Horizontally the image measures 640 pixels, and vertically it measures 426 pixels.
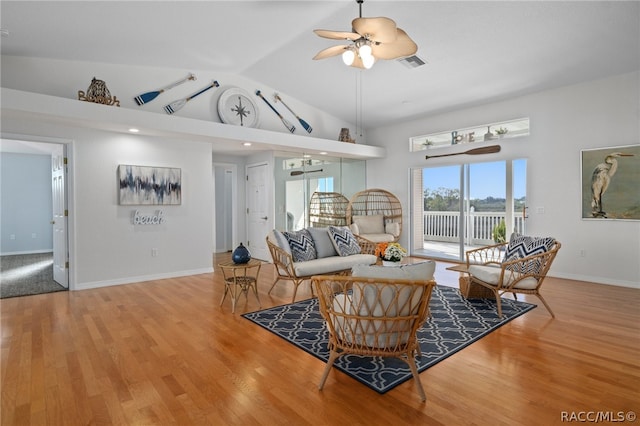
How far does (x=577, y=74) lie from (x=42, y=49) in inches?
279

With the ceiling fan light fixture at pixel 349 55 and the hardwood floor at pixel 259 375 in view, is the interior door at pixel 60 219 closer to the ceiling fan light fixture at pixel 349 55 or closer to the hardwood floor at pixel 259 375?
the hardwood floor at pixel 259 375

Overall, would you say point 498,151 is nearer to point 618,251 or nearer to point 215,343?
point 618,251

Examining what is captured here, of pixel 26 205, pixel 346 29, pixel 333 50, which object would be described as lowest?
pixel 26 205

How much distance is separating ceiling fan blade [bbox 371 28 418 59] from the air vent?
1.69 meters

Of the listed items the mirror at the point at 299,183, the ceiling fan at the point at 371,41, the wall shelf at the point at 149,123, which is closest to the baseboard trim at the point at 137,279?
the mirror at the point at 299,183

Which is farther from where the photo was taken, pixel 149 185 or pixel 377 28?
pixel 149 185

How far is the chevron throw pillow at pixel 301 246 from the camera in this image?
4.52 m

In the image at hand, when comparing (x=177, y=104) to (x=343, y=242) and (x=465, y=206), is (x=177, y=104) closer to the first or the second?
(x=343, y=242)

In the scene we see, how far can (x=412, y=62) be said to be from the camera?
507cm

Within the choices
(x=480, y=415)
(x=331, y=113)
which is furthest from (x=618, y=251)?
(x=331, y=113)

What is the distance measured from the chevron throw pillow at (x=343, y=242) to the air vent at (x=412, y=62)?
2625mm

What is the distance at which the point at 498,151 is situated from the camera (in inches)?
246

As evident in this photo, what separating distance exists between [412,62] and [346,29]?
1185 millimetres

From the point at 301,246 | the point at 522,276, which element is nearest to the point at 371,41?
the point at 301,246
